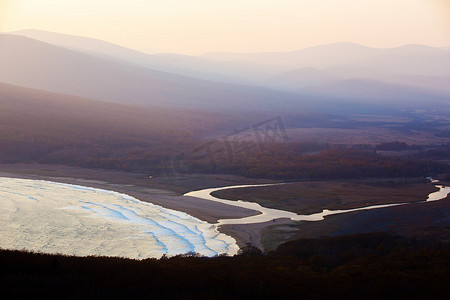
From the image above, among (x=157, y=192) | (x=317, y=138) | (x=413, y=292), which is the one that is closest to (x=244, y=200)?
(x=157, y=192)

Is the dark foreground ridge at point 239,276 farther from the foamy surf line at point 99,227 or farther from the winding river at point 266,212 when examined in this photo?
the winding river at point 266,212

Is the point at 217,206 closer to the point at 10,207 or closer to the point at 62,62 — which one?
the point at 10,207

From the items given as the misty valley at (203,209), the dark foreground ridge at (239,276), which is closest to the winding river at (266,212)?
the misty valley at (203,209)

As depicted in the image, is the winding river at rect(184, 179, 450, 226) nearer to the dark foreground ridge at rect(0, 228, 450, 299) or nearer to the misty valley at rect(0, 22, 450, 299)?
the misty valley at rect(0, 22, 450, 299)

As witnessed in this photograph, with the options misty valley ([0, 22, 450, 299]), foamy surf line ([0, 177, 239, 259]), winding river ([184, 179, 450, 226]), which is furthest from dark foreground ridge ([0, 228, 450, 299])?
winding river ([184, 179, 450, 226])

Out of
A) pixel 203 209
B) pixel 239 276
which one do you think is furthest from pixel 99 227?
pixel 239 276

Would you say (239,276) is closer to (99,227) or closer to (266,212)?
(99,227)
